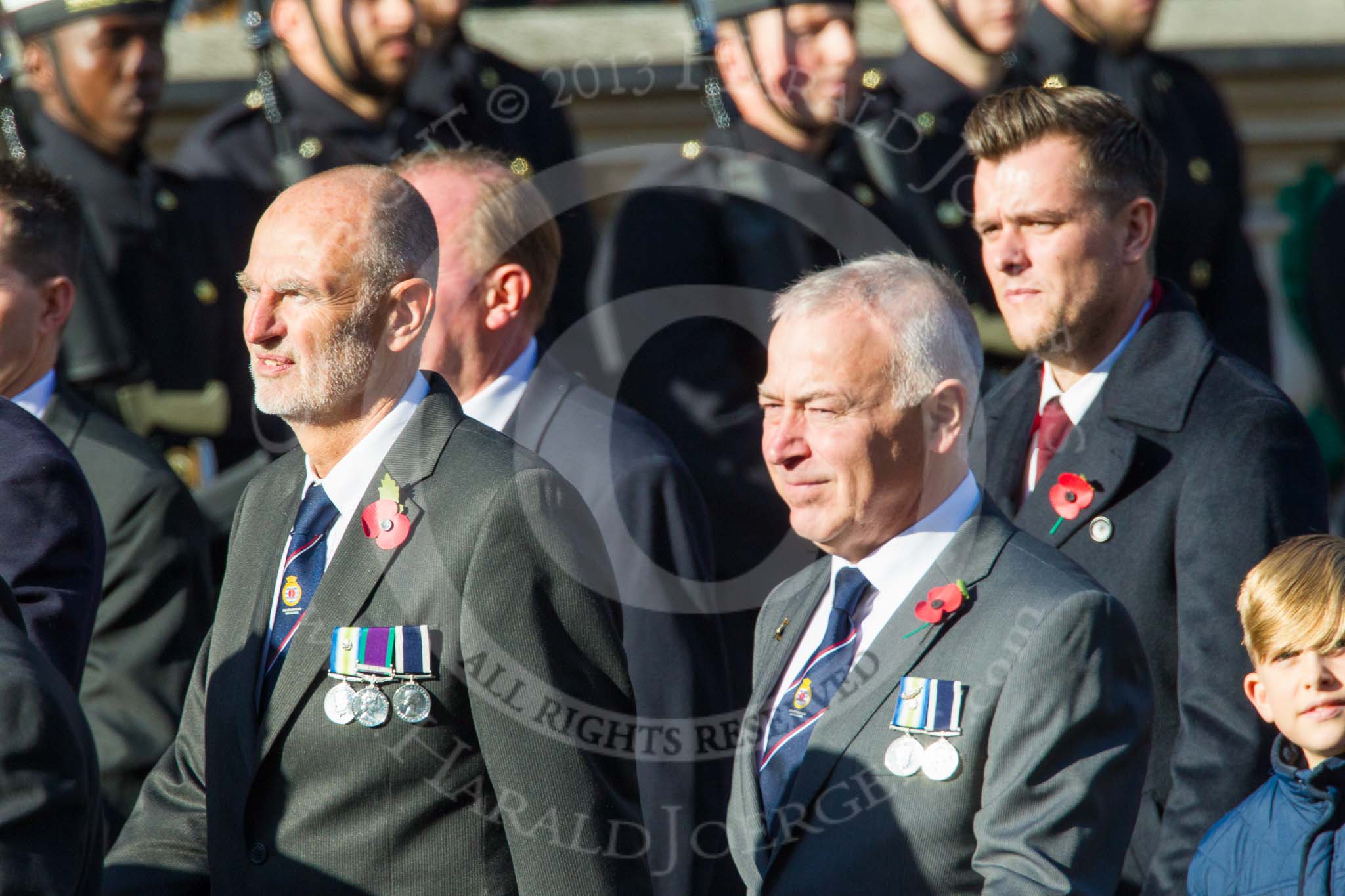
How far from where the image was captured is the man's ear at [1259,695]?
3234 millimetres

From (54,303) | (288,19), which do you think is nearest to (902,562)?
(54,303)

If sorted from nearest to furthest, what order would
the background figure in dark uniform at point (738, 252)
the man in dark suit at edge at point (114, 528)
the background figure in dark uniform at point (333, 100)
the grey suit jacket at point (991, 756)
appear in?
the grey suit jacket at point (991, 756), the man in dark suit at edge at point (114, 528), the background figure in dark uniform at point (738, 252), the background figure in dark uniform at point (333, 100)

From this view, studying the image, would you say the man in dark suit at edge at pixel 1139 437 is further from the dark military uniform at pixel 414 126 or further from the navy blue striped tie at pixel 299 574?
the dark military uniform at pixel 414 126

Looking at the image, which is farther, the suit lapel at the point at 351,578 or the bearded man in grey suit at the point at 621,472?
the bearded man in grey suit at the point at 621,472

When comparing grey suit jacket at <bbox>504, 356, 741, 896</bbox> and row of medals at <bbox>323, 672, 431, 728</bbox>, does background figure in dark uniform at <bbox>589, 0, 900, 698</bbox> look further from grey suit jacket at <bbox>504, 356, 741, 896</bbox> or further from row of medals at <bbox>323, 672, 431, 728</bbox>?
row of medals at <bbox>323, 672, 431, 728</bbox>

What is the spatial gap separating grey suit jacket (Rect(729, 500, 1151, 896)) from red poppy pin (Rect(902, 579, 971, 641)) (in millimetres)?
14

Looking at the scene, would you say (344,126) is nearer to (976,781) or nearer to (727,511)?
(727,511)

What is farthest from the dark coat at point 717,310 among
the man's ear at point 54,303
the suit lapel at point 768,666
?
the man's ear at point 54,303

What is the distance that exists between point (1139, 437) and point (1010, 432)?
0.39 m

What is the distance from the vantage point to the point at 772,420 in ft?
10.8

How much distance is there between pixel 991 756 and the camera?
294 cm

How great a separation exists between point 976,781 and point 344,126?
365 cm

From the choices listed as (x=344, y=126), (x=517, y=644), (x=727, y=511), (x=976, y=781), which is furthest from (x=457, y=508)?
(x=344, y=126)

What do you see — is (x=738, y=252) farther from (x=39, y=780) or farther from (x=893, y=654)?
(x=39, y=780)
